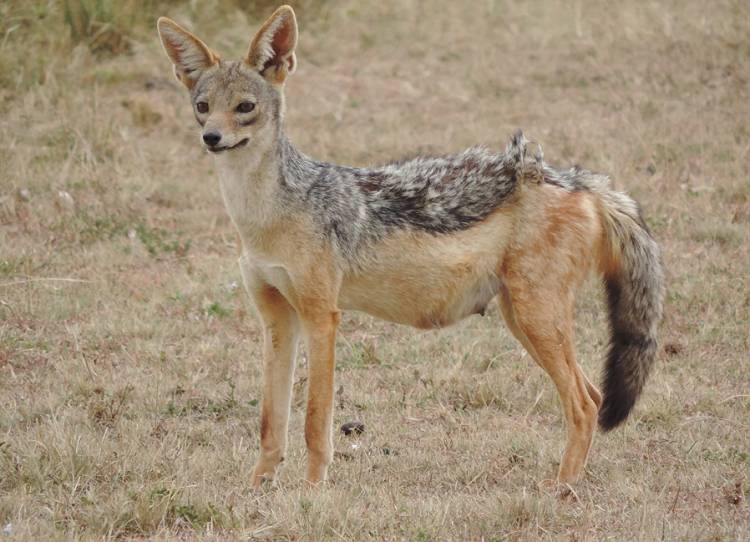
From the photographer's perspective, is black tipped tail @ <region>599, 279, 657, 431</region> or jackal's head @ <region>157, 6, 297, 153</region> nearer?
jackal's head @ <region>157, 6, 297, 153</region>

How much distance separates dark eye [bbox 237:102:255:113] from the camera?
573cm

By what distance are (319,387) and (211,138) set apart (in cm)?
129

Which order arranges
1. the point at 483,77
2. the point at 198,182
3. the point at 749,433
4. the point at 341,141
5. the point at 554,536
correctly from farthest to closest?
1. the point at 483,77
2. the point at 341,141
3. the point at 198,182
4. the point at 749,433
5. the point at 554,536

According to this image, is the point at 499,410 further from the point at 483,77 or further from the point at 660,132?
the point at 483,77

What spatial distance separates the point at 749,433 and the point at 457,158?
2137 mm

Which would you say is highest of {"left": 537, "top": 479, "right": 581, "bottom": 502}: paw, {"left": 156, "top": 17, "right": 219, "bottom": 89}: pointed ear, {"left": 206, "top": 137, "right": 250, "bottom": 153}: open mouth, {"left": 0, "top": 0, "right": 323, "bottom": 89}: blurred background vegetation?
{"left": 156, "top": 17, "right": 219, "bottom": 89}: pointed ear

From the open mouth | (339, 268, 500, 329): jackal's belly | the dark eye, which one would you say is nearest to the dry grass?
(339, 268, 500, 329): jackal's belly

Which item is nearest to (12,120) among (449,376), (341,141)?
(341,141)

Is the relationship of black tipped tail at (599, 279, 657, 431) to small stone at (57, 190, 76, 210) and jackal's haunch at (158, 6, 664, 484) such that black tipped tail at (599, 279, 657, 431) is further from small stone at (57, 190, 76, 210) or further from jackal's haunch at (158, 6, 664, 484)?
small stone at (57, 190, 76, 210)

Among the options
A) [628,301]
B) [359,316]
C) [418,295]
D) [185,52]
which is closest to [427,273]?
[418,295]

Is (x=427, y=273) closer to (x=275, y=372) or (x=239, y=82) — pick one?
(x=275, y=372)

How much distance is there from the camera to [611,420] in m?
5.92

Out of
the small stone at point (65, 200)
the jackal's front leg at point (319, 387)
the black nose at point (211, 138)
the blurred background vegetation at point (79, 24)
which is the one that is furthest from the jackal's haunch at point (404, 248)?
the blurred background vegetation at point (79, 24)

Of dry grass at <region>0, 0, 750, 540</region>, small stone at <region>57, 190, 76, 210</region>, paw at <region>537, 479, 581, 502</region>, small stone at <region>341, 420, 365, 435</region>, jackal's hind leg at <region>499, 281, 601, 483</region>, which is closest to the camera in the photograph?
dry grass at <region>0, 0, 750, 540</region>
